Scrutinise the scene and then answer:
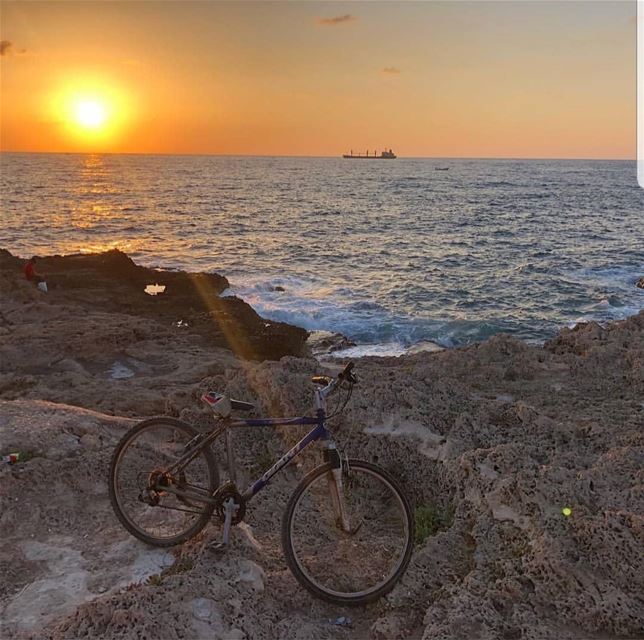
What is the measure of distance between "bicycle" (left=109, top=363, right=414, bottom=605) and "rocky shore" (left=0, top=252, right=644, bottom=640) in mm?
134

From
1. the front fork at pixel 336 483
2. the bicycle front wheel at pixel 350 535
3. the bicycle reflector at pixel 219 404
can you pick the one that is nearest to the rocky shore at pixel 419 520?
the bicycle front wheel at pixel 350 535

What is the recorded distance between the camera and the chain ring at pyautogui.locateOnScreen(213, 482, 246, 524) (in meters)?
3.99

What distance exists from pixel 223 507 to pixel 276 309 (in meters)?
15.4

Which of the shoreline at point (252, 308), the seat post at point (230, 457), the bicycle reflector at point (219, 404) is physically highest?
the bicycle reflector at point (219, 404)

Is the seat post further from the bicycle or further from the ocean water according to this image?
the ocean water

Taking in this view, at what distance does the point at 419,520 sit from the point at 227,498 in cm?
163

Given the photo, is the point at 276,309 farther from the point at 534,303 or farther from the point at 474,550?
the point at 474,550

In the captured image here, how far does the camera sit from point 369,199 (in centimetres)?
6856

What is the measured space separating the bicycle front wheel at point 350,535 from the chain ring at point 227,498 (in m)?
0.39

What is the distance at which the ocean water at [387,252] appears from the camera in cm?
1900

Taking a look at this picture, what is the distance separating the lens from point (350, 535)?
13.8 ft

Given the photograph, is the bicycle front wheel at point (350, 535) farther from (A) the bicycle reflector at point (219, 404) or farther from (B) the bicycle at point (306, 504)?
(A) the bicycle reflector at point (219, 404)

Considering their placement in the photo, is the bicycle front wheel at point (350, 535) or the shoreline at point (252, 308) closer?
the bicycle front wheel at point (350, 535)

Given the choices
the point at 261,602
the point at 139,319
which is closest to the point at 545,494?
the point at 261,602
